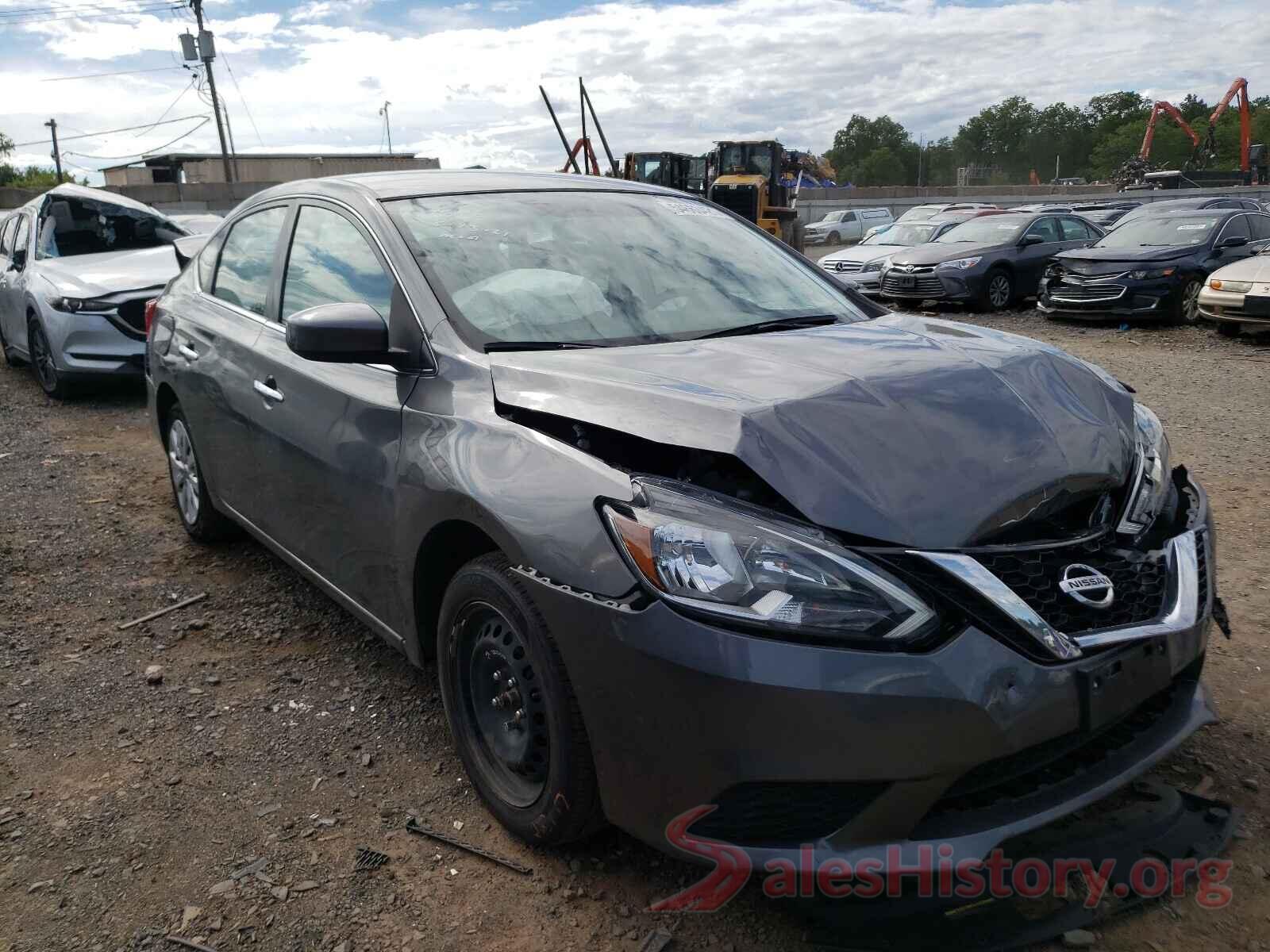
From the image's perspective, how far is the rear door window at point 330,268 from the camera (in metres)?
3.07

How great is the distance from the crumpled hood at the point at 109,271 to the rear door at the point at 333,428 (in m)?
5.40

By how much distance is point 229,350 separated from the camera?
3.87 m

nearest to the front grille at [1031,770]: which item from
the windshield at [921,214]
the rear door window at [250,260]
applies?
the rear door window at [250,260]

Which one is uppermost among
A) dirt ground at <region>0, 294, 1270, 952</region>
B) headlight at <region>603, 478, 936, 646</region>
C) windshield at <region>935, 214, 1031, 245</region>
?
windshield at <region>935, 214, 1031, 245</region>

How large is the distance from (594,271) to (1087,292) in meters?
11.9

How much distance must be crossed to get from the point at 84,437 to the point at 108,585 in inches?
139

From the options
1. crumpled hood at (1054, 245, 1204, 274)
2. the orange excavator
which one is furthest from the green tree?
crumpled hood at (1054, 245, 1204, 274)

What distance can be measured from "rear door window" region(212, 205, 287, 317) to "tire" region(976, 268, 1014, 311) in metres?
12.4

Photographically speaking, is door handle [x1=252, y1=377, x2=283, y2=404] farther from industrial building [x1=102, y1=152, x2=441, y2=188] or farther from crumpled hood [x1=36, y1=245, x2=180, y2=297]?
industrial building [x1=102, y1=152, x2=441, y2=188]

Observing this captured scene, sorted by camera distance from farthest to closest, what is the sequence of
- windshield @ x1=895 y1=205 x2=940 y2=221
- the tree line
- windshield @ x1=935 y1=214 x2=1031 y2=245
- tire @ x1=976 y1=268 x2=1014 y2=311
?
the tree line, windshield @ x1=895 y1=205 x2=940 y2=221, windshield @ x1=935 y1=214 x2=1031 y2=245, tire @ x1=976 y1=268 x2=1014 y2=311

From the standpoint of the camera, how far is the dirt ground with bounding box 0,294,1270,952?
228 cm

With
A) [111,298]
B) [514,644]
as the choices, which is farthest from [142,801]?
[111,298]

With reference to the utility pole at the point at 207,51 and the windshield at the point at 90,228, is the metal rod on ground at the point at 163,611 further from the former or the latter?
the utility pole at the point at 207,51

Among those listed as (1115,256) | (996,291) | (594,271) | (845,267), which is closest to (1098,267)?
(1115,256)
